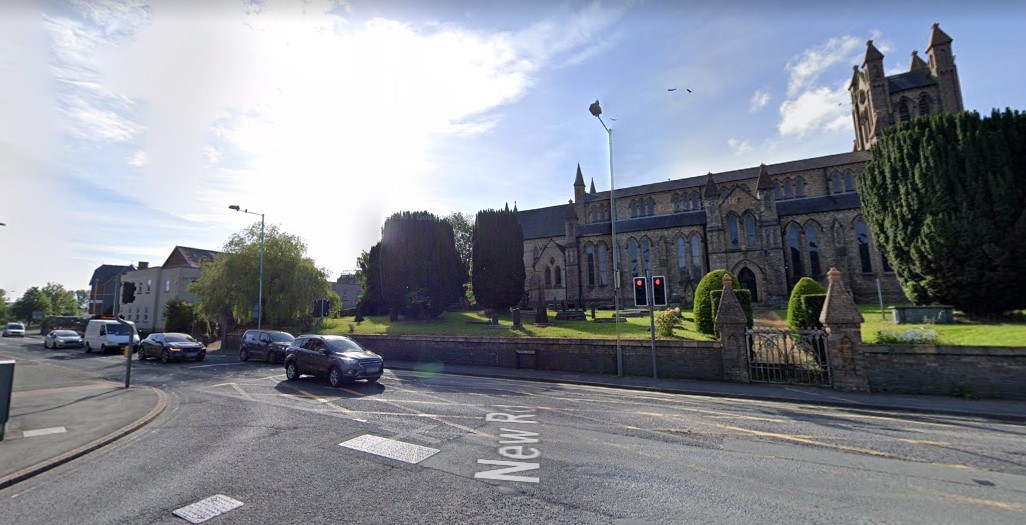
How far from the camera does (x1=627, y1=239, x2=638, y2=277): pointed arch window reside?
4109cm

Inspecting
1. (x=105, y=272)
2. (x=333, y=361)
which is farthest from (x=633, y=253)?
(x=105, y=272)

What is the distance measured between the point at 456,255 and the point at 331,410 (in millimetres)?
27102

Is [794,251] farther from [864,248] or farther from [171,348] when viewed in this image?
[171,348]

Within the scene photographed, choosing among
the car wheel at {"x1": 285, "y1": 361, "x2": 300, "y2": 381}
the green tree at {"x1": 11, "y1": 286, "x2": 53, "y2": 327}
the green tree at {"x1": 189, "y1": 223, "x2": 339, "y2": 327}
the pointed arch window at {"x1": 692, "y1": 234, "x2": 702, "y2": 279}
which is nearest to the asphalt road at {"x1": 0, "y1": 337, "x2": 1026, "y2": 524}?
Answer: the car wheel at {"x1": 285, "y1": 361, "x2": 300, "y2": 381}

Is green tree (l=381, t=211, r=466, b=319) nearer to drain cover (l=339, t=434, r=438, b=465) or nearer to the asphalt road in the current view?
the asphalt road

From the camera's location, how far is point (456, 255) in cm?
3616

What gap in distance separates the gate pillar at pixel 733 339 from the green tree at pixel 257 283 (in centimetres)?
2635

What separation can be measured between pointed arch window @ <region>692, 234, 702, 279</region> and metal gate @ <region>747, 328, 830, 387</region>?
2594 centimetres

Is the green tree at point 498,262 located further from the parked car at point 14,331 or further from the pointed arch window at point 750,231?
the parked car at point 14,331

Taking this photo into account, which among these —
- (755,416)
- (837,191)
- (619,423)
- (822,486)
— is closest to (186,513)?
(619,423)

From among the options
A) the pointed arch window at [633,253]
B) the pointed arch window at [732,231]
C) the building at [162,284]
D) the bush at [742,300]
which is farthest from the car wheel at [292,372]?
the building at [162,284]

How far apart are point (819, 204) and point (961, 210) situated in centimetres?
2276

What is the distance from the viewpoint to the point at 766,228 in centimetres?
3522

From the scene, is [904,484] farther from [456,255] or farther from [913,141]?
[456,255]
